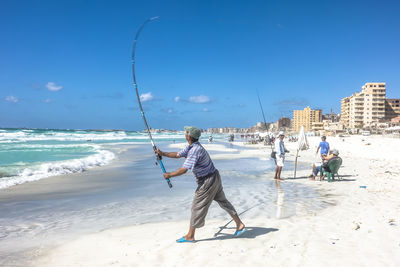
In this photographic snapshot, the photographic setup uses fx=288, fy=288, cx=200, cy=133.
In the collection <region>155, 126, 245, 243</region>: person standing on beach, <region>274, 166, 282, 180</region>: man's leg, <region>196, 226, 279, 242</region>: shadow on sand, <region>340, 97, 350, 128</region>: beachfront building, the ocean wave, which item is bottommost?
the ocean wave

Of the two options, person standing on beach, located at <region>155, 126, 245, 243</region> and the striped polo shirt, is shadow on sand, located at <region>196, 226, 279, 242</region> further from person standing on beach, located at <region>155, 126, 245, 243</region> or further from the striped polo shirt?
the striped polo shirt

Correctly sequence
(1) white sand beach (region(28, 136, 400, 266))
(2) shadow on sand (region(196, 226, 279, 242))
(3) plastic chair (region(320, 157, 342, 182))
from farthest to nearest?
1. (3) plastic chair (region(320, 157, 342, 182))
2. (2) shadow on sand (region(196, 226, 279, 242))
3. (1) white sand beach (region(28, 136, 400, 266))

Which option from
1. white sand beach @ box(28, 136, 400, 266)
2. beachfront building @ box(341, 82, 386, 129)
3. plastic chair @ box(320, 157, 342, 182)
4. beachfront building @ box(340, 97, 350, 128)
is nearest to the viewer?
white sand beach @ box(28, 136, 400, 266)

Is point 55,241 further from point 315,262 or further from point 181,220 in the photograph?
point 315,262

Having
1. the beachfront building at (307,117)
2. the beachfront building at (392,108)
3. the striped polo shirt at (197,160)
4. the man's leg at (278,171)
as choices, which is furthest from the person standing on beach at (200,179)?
the beachfront building at (307,117)

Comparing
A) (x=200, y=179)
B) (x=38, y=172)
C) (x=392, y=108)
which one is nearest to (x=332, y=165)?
(x=200, y=179)

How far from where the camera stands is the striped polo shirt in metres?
4.04

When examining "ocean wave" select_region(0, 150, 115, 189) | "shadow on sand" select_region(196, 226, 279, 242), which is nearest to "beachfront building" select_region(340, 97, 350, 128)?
"ocean wave" select_region(0, 150, 115, 189)

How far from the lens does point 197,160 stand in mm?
4062

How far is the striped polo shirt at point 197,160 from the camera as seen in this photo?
159 inches

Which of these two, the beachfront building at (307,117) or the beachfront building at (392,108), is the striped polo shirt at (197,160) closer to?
the beachfront building at (392,108)

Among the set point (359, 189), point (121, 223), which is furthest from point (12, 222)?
point (359, 189)

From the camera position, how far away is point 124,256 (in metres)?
3.88

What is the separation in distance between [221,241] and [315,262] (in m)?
1.37
